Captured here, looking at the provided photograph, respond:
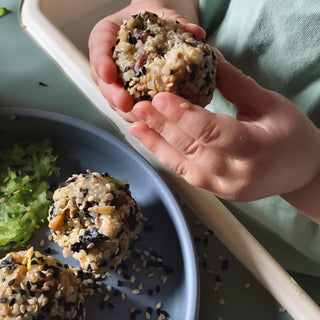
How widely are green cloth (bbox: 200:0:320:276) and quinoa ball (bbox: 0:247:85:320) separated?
0.48 metres

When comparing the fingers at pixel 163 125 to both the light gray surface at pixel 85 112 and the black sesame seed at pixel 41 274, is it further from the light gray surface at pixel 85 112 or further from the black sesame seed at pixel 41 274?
the black sesame seed at pixel 41 274

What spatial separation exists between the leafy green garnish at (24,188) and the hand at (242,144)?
0.28 metres

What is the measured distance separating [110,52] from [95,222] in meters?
0.32

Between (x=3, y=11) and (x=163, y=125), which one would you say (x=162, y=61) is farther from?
(x=3, y=11)

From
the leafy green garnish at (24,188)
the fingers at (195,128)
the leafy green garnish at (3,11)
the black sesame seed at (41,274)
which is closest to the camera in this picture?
the fingers at (195,128)

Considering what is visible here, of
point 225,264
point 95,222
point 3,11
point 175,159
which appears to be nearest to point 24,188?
point 95,222

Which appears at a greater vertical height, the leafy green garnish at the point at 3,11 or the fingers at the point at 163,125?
the fingers at the point at 163,125

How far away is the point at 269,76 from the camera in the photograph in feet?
3.25

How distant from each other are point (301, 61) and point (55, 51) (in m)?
0.58

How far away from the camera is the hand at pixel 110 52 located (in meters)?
0.73

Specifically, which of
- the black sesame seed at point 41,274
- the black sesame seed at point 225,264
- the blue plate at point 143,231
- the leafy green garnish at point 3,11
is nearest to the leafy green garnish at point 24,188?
the blue plate at point 143,231

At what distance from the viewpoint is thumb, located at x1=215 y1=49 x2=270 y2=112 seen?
0.78m

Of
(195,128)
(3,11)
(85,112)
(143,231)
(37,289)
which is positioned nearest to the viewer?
(195,128)

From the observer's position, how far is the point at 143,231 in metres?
0.89
